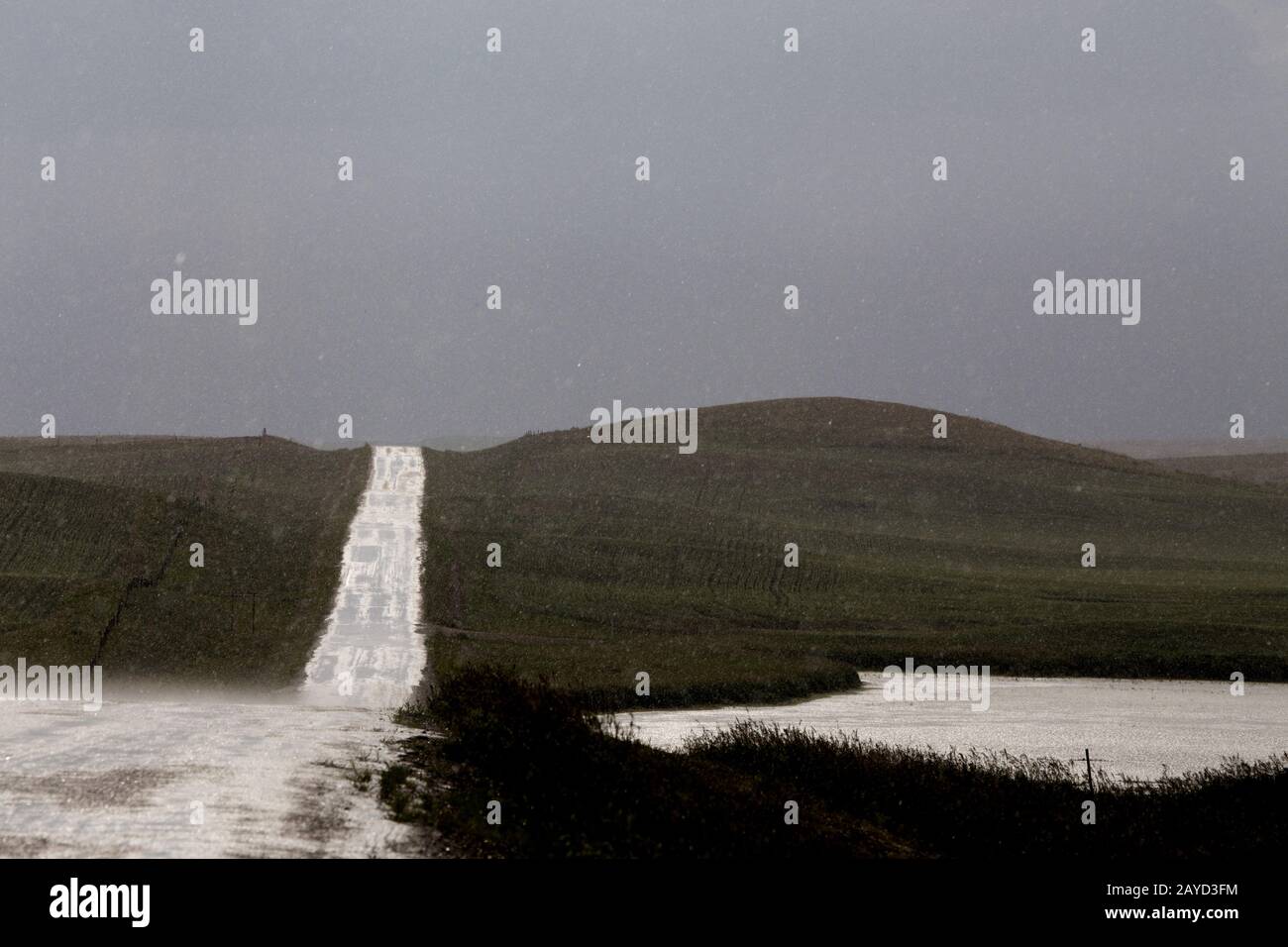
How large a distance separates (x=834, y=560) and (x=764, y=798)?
5468 cm

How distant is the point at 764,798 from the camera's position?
1619cm

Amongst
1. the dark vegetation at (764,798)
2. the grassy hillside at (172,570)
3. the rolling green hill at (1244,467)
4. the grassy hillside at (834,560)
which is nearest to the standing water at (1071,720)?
the grassy hillside at (834,560)

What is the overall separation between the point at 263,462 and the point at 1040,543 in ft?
181

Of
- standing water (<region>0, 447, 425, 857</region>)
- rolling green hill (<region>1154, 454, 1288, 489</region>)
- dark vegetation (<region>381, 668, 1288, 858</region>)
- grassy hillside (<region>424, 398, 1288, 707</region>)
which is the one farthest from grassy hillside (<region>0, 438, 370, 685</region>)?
rolling green hill (<region>1154, 454, 1288, 489</region>)

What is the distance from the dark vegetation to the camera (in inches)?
525

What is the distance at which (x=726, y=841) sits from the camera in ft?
42.4

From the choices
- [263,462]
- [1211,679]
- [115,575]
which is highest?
[263,462]

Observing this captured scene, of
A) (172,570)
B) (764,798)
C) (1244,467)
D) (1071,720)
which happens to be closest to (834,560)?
(172,570)

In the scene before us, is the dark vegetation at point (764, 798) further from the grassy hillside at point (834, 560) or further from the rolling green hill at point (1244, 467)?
the rolling green hill at point (1244, 467)

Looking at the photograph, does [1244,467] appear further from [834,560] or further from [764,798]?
[764,798]

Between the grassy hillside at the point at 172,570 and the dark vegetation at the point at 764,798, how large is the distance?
69.3 ft

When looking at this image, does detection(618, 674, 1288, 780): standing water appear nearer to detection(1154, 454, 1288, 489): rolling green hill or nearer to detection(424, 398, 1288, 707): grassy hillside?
detection(424, 398, 1288, 707): grassy hillside

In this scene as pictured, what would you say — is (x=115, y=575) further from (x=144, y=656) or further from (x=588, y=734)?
(x=588, y=734)
